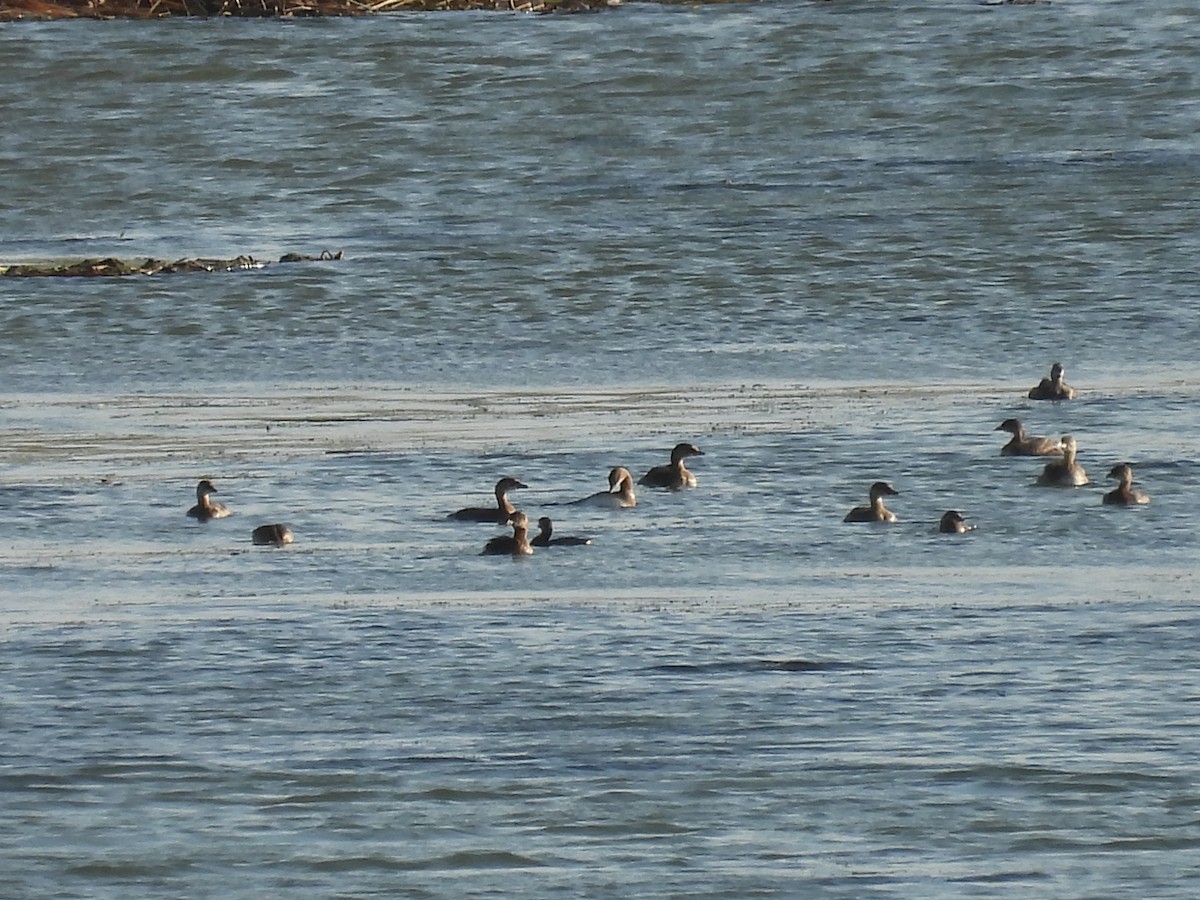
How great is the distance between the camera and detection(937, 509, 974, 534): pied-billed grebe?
1269 centimetres

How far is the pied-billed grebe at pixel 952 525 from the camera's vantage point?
12688 millimetres

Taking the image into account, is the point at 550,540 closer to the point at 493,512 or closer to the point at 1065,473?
the point at 493,512

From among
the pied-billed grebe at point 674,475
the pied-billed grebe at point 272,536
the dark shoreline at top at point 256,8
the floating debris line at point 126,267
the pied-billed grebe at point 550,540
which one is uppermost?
the dark shoreline at top at point 256,8

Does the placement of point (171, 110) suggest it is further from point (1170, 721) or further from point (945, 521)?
point (1170, 721)

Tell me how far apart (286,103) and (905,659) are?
21.5 meters

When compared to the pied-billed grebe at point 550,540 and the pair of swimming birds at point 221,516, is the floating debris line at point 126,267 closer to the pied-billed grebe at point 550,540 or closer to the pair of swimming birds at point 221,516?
the pair of swimming birds at point 221,516

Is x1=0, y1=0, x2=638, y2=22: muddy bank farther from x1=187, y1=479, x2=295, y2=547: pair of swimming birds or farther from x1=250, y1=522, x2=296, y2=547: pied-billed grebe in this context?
x1=250, y1=522, x2=296, y2=547: pied-billed grebe

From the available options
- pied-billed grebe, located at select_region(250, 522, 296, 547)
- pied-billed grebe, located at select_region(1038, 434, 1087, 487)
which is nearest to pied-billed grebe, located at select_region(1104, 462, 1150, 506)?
pied-billed grebe, located at select_region(1038, 434, 1087, 487)

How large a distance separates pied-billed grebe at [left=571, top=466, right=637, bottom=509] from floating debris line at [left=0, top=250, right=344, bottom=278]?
8509mm

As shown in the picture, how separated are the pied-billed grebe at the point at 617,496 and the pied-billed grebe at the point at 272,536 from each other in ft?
4.50

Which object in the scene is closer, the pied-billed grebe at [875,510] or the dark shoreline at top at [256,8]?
the pied-billed grebe at [875,510]

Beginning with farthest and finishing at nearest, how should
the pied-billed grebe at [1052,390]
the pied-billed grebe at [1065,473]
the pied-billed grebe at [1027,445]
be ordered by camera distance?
the pied-billed grebe at [1052,390]
the pied-billed grebe at [1027,445]
the pied-billed grebe at [1065,473]

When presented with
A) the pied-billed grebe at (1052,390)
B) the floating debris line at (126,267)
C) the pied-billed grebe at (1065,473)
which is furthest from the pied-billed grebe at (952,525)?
the floating debris line at (126,267)

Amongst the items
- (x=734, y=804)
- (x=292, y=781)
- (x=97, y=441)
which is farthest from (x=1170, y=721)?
(x=97, y=441)
